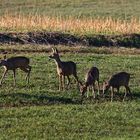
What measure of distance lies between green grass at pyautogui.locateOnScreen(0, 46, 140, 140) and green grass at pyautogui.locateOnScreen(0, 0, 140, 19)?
30.3 metres

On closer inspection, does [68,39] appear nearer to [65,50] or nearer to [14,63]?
A: [65,50]

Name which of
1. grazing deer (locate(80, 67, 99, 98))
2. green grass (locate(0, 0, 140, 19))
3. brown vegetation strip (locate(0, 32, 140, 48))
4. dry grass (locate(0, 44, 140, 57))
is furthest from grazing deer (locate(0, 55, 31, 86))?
green grass (locate(0, 0, 140, 19))

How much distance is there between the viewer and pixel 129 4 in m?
62.0

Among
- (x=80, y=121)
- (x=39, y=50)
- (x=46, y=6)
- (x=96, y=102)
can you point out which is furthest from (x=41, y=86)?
(x=46, y=6)

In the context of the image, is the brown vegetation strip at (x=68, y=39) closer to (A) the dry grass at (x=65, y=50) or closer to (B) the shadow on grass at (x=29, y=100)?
(A) the dry grass at (x=65, y=50)

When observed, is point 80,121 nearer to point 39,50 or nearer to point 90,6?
point 39,50

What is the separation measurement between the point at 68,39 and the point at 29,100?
1634 centimetres

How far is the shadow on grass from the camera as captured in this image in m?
18.2

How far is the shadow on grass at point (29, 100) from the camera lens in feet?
59.7

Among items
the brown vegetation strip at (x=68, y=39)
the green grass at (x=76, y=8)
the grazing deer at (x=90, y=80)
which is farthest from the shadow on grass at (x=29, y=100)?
the green grass at (x=76, y=8)

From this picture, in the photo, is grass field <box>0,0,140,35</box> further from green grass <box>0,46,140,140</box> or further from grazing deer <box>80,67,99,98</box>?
grazing deer <box>80,67,99,98</box>

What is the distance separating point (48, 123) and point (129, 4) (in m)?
47.5

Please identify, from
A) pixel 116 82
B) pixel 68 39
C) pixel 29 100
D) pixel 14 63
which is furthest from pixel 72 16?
pixel 29 100

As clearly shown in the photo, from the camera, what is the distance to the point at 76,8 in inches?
2296
